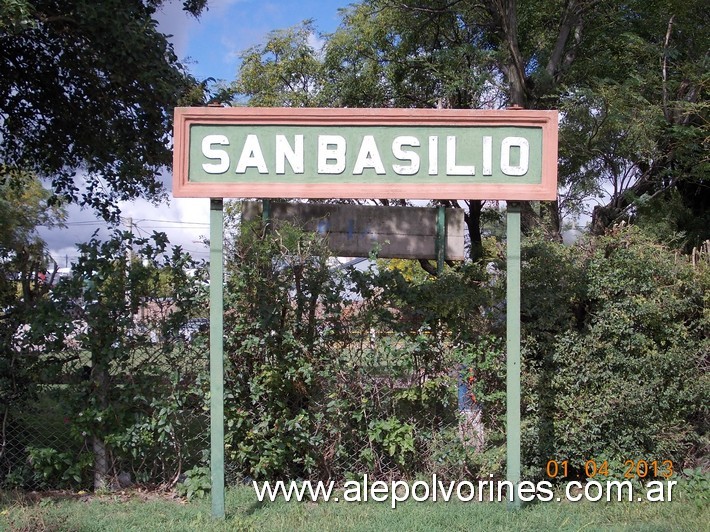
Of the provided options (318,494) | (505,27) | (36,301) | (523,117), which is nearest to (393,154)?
(523,117)

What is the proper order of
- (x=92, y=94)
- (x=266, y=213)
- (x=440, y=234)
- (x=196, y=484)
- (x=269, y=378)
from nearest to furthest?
(x=269, y=378) < (x=196, y=484) < (x=266, y=213) < (x=440, y=234) < (x=92, y=94)

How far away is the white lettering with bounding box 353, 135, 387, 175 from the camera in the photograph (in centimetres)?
472

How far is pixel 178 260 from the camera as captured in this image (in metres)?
5.25

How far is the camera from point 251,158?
15.5 ft

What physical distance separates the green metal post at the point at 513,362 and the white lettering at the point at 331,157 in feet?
4.41

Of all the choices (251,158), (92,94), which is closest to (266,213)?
(251,158)

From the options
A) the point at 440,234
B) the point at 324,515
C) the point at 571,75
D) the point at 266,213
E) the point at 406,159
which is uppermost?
the point at 571,75

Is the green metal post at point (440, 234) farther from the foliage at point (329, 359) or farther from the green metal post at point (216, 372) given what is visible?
the green metal post at point (216, 372)

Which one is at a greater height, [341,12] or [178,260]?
[341,12]

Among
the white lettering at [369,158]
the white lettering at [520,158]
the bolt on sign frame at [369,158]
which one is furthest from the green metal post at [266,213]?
the white lettering at [520,158]

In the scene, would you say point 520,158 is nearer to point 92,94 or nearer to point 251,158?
point 251,158

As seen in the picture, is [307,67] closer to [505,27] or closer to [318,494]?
[505,27]

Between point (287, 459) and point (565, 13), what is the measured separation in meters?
9.38

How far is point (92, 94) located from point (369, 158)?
5.90 meters
